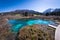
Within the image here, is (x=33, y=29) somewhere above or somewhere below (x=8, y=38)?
above

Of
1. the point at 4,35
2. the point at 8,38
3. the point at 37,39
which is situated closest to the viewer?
the point at 37,39

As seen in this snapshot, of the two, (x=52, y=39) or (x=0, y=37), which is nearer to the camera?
(x=52, y=39)

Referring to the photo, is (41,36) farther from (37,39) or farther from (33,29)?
(33,29)

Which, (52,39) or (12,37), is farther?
(12,37)

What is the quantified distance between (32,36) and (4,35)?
3305 mm

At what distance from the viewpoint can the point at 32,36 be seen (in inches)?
332

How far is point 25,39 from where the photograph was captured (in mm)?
Result: 8172

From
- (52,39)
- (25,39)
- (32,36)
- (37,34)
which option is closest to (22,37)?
(25,39)

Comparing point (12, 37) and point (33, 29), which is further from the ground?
point (33, 29)

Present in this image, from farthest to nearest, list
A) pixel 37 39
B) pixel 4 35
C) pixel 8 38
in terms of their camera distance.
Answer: pixel 4 35 → pixel 8 38 → pixel 37 39

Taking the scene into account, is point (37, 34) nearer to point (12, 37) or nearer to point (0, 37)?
point (12, 37)

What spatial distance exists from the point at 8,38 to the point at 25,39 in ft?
6.43

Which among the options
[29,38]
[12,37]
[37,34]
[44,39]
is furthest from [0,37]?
[44,39]

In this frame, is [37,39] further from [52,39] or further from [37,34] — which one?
[52,39]
